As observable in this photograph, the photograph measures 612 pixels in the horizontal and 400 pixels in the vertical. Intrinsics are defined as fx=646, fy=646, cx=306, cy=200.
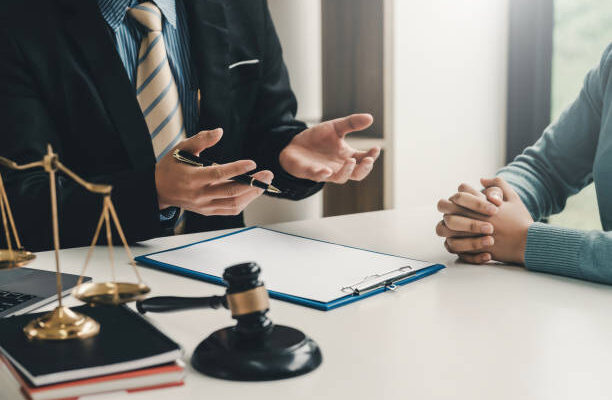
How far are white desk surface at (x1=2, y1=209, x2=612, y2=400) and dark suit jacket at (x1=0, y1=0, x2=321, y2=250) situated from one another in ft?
0.40

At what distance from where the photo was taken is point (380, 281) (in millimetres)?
837

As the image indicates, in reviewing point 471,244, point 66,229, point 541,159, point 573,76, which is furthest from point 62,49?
point 573,76

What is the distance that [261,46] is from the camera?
1687 millimetres

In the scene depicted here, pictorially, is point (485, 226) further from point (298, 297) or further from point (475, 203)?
point (298, 297)

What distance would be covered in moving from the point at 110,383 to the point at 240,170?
18.4 inches

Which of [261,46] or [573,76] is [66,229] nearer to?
[261,46]

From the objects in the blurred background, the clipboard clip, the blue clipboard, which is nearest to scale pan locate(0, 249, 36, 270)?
the blue clipboard

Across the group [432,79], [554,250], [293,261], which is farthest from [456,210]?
[432,79]

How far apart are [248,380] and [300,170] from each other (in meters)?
0.76

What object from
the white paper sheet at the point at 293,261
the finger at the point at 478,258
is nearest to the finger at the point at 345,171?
the white paper sheet at the point at 293,261

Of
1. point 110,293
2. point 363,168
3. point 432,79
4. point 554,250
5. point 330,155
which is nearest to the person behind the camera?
point 110,293

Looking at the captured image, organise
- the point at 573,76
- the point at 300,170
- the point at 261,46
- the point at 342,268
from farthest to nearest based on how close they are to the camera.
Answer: the point at 573,76 → the point at 261,46 → the point at 300,170 → the point at 342,268

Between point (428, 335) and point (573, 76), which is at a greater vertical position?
point (573, 76)

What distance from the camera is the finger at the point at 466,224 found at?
3.20ft
